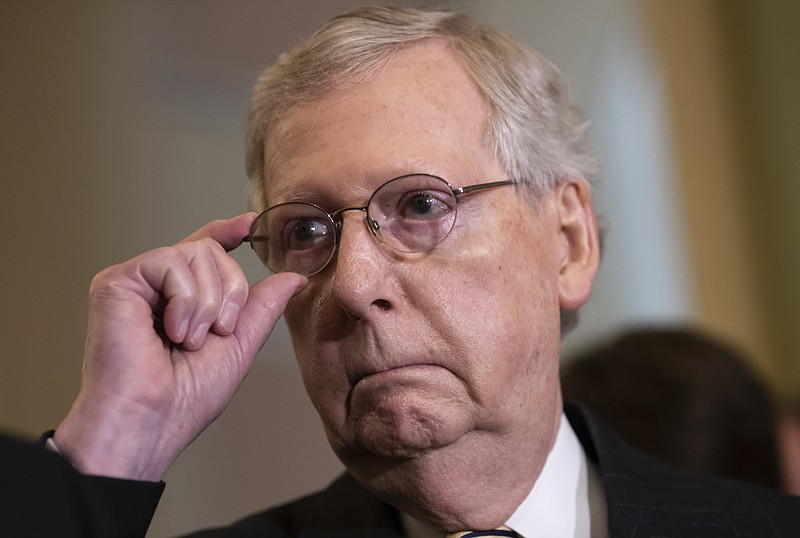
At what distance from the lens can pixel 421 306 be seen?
1724 millimetres

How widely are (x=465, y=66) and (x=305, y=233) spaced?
1.58 ft

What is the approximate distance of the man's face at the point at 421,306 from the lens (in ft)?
5.62

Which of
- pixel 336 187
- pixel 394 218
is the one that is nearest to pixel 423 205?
pixel 394 218

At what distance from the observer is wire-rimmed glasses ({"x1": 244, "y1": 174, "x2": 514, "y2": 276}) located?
5.78ft

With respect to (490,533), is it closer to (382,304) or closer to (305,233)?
(382,304)

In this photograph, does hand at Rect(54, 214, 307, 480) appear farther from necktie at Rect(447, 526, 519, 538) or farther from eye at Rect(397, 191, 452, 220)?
necktie at Rect(447, 526, 519, 538)

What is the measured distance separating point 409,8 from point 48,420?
175 cm

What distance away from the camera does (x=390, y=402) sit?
5.59 feet

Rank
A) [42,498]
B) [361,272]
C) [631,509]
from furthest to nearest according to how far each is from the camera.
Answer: [631,509]
[361,272]
[42,498]

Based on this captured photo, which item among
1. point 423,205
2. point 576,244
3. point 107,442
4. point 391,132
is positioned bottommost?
point 107,442

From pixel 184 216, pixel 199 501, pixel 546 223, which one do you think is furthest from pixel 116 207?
pixel 546 223

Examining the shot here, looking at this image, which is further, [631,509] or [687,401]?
[687,401]

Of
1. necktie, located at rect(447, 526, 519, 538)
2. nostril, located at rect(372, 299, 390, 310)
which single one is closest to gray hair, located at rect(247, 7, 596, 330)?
nostril, located at rect(372, 299, 390, 310)

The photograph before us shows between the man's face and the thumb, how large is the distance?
65 millimetres
